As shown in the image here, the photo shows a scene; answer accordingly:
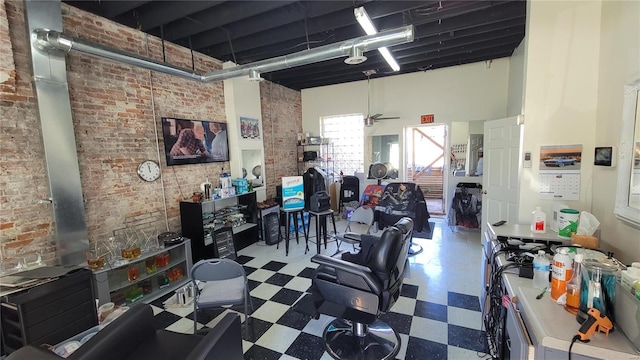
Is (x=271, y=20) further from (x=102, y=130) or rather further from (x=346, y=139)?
(x=346, y=139)

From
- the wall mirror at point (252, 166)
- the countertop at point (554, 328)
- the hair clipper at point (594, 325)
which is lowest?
the countertop at point (554, 328)

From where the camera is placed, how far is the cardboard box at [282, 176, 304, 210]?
14.3 feet

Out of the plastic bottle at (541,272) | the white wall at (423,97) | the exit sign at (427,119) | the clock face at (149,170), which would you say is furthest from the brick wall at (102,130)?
the exit sign at (427,119)

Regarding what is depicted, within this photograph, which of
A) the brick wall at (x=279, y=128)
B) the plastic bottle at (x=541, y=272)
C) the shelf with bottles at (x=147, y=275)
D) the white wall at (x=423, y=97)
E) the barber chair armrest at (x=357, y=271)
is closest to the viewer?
the plastic bottle at (x=541, y=272)

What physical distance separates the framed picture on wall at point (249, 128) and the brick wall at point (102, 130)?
0.47m

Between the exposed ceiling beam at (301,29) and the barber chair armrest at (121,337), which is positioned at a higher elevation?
the exposed ceiling beam at (301,29)

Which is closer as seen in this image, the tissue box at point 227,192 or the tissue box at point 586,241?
the tissue box at point 586,241

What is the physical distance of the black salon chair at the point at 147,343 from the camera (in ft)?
4.27

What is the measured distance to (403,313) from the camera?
8.85 feet

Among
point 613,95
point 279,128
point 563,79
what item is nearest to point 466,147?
point 563,79

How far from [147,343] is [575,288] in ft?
7.93

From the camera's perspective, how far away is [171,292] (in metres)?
3.29

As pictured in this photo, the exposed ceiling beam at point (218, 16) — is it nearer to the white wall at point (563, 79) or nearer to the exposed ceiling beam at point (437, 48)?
the exposed ceiling beam at point (437, 48)

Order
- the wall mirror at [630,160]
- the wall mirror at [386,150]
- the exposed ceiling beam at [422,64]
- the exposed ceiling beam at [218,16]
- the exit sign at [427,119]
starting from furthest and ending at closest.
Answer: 1. the wall mirror at [386,150]
2. the exit sign at [427,119]
3. the exposed ceiling beam at [422,64]
4. the exposed ceiling beam at [218,16]
5. the wall mirror at [630,160]
